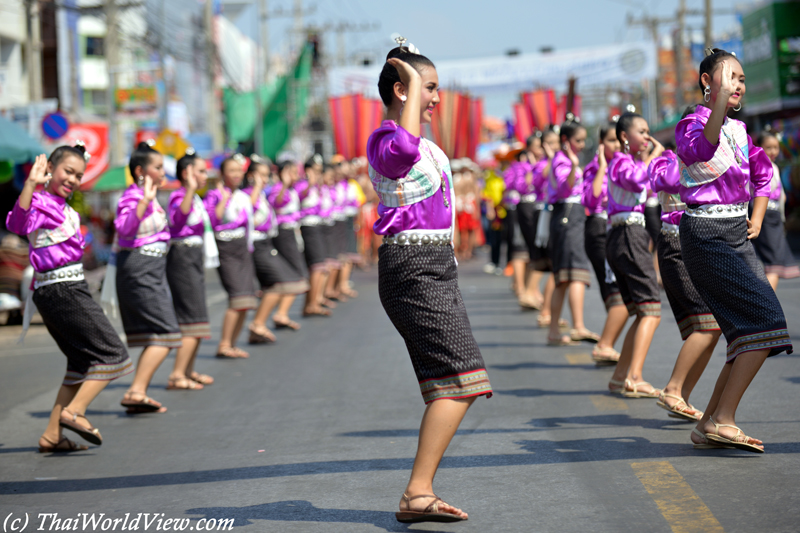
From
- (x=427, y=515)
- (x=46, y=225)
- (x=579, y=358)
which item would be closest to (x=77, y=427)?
(x=46, y=225)

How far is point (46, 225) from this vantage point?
222 inches

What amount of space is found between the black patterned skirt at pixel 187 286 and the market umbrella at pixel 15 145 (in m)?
6.50

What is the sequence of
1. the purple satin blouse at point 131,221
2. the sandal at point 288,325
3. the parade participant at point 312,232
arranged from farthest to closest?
the parade participant at point 312,232
the sandal at point 288,325
the purple satin blouse at point 131,221

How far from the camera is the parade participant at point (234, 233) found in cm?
898

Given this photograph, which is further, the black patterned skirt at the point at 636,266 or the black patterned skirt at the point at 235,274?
the black patterned skirt at the point at 235,274

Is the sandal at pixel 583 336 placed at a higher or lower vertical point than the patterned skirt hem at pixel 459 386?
lower

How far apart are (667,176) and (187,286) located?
405 centimetres

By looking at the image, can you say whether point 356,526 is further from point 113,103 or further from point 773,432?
point 113,103

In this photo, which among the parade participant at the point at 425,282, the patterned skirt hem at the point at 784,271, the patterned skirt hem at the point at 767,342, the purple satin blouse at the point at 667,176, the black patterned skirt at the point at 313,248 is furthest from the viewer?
the black patterned skirt at the point at 313,248

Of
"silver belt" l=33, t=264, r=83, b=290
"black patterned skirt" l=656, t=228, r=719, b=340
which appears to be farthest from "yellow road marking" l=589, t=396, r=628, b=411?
"silver belt" l=33, t=264, r=83, b=290

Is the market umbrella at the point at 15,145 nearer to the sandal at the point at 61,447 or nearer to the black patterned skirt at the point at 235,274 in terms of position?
the black patterned skirt at the point at 235,274

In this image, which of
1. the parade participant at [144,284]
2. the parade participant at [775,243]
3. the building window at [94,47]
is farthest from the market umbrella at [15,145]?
the building window at [94,47]

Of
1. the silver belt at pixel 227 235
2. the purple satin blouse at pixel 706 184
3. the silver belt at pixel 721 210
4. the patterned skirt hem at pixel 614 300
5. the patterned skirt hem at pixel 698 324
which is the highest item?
the purple satin blouse at pixel 706 184

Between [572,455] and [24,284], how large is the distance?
31.6ft
